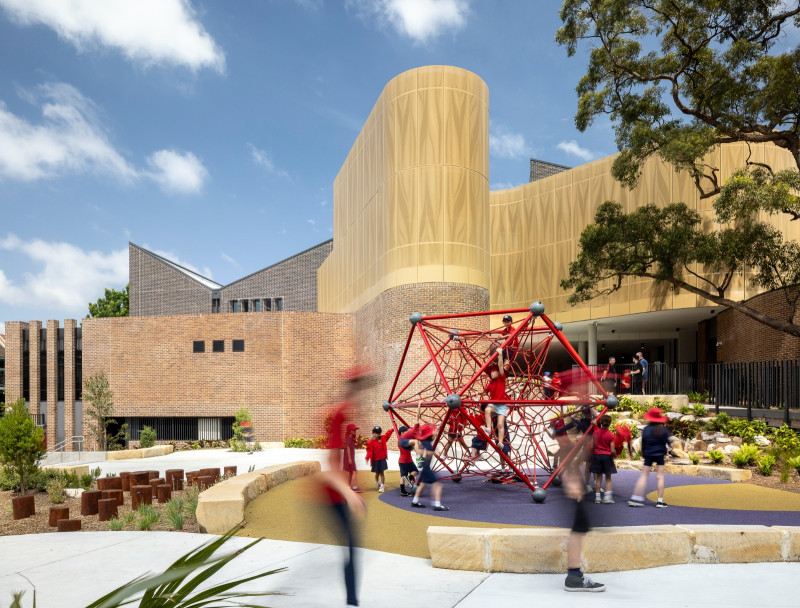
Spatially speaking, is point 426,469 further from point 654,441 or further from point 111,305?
point 111,305

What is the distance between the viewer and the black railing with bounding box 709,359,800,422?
1522cm

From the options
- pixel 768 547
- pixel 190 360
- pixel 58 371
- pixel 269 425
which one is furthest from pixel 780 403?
pixel 58 371

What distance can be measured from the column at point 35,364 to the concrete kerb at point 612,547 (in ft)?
122

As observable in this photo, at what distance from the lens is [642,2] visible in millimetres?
19938

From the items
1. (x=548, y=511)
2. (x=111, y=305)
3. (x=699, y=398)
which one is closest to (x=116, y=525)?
(x=548, y=511)

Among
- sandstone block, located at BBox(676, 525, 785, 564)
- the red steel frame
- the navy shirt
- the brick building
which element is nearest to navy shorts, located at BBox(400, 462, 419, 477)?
the red steel frame

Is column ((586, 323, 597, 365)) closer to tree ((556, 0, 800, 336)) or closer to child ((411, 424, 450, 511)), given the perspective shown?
tree ((556, 0, 800, 336))

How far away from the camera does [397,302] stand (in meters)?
23.2

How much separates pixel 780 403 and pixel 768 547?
12.1m


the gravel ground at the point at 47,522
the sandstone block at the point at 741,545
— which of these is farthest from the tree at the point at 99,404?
the sandstone block at the point at 741,545

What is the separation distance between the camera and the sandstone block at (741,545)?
611 cm

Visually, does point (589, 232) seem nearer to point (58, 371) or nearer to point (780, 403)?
point (780, 403)

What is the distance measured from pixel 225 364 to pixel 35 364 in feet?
44.7

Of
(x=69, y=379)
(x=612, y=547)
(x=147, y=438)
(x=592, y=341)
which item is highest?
(x=592, y=341)
